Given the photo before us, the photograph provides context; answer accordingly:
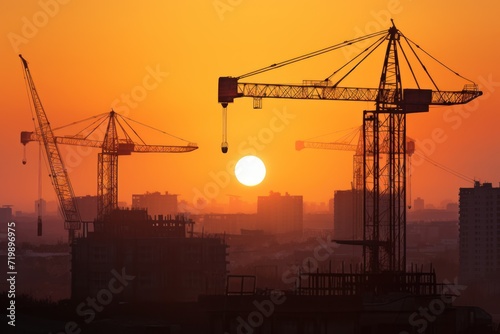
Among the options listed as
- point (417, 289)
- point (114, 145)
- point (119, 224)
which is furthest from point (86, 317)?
point (114, 145)

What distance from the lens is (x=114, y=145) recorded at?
18638 cm

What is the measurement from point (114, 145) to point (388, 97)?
94.0 metres

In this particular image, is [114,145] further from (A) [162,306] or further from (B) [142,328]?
(B) [142,328]

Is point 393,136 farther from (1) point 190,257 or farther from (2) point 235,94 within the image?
(1) point 190,257

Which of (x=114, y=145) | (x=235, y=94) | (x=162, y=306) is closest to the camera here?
(x=162, y=306)

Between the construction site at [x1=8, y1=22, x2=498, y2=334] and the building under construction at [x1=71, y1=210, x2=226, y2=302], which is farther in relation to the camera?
the building under construction at [x1=71, y1=210, x2=226, y2=302]

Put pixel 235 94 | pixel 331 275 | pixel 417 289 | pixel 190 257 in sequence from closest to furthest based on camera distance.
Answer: pixel 331 275 → pixel 417 289 → pixel 235 94 → pixel 190 257

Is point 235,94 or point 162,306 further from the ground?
point 235,94

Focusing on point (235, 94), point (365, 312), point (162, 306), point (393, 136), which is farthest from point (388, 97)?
point (365, 312)

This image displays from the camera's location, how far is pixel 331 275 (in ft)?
166

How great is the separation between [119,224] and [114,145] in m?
41.4

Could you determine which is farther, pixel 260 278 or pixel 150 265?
pixel 260 278

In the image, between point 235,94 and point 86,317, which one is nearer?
point 86,317

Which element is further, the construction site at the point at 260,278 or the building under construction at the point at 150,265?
the building under construction at the point at 150,265
